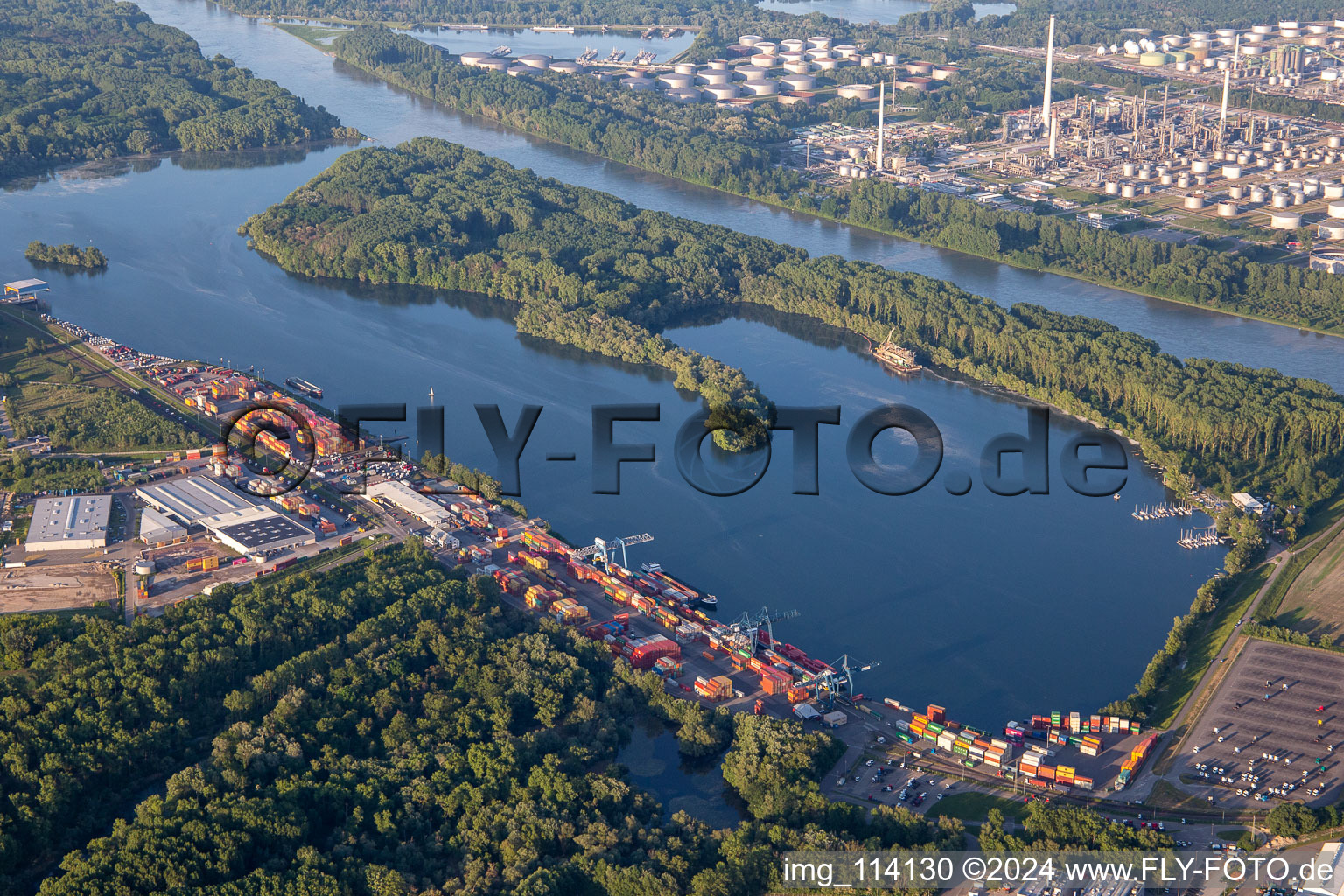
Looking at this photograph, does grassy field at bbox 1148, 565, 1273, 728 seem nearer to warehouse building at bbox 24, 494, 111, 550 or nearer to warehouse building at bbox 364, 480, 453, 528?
warehouse building at bbox 364, 480, 453, 528

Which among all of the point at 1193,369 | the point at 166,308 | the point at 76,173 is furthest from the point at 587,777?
the point at 76,173

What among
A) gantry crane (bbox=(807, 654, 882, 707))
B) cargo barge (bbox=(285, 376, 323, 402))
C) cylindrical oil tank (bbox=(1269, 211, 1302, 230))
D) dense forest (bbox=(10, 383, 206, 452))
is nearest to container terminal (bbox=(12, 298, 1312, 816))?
gantry crane (bbox=(807, 654, 882, 707))

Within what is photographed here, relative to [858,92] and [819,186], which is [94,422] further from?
[858,92]

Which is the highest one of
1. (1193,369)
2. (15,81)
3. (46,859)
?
(15,81)

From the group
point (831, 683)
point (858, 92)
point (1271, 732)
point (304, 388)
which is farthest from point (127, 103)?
point (1271, 732)

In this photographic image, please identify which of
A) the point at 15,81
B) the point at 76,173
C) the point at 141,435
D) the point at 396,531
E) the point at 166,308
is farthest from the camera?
the point at 15,81

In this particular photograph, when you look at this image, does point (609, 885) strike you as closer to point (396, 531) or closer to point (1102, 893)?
point (1102, 893)

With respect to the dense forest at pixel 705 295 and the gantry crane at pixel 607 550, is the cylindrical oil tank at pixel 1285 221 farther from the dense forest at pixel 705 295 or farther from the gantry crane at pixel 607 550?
the gantry crane at pixel 607 550
